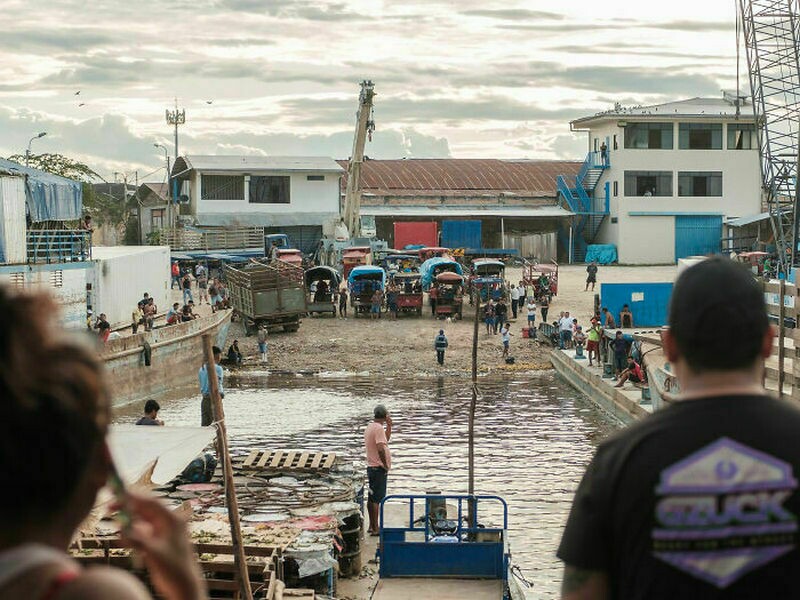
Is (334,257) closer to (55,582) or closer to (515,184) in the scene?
(515,184)

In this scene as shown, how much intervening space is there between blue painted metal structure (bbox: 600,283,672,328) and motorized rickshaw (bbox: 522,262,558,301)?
8.99 meters

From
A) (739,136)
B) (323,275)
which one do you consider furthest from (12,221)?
(739,136)

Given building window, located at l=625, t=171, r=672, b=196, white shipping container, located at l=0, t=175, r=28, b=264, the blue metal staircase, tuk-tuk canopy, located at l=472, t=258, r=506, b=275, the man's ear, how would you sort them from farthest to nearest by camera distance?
1. the blue metal staircase
2. building window, located at l=625, t=171, r=672, b=196
3. tuk-tuk canopy, located at l=472, t=258, r=506, b=275
4. white shipping container, located at l=0, t=175, r=28, b=264
5. the man's ear

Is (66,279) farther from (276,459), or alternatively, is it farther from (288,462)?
(288,462)

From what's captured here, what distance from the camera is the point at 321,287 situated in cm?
5016

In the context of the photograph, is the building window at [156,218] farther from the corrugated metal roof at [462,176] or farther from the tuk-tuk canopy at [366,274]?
the tuk-tuk canopy at [366,274]

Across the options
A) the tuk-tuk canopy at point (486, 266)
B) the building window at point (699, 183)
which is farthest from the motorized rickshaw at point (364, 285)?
the building window at point (699, 183)

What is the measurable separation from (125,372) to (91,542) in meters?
21.5

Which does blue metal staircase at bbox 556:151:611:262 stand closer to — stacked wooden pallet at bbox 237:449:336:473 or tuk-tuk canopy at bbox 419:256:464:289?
tuk-tuk canopy at bbox 419:256:464:289

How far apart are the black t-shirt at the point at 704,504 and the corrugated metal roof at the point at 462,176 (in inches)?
2967

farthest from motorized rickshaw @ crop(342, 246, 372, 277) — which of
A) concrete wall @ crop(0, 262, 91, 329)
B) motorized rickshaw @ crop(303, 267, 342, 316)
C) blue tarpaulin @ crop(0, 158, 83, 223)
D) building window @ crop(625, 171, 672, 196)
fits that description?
building window @ crop(625, 171, 672, 196)

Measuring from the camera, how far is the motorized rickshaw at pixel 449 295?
4822 cm

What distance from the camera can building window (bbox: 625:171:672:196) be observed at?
72875 millimetres

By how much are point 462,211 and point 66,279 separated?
137ft
